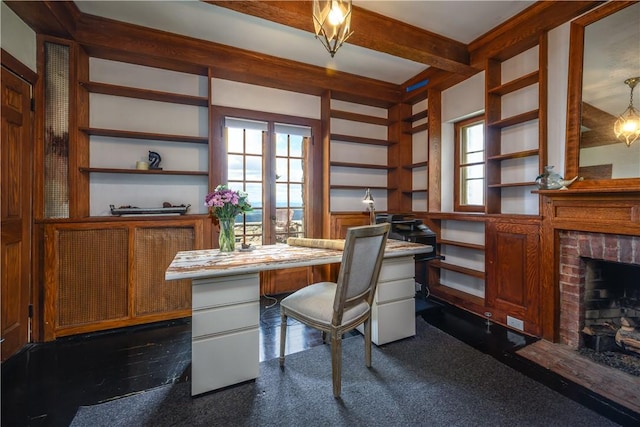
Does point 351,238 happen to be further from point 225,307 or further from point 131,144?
point 131,144

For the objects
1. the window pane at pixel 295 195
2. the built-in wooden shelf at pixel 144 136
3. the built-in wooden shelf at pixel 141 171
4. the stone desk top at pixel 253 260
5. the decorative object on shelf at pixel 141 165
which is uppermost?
the built-in wooden shelf at pixel 144 136

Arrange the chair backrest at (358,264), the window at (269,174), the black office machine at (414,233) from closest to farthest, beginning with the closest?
1. the chair backrest at (358,264)
2. the black office machine at (414,233)
3. the window at (269,174)

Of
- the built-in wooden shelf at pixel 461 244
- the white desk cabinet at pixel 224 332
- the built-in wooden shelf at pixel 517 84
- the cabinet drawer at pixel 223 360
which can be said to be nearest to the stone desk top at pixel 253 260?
the white desk cabinet at pixel 224 332

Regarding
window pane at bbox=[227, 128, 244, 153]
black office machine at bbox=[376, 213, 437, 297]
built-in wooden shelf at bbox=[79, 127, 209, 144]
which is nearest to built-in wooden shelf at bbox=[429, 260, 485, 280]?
black office machine at bbox=[376, 213, 437, 297]

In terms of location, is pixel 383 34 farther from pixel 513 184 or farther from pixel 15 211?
pixel 15 211

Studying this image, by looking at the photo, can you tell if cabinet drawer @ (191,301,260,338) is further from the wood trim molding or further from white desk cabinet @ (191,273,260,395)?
the wood trim molding

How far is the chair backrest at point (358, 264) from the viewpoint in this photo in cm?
159

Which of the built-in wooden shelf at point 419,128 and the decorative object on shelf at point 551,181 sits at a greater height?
the built-in wooden shelf at point 419,128

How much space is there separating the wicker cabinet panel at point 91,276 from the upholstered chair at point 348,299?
1.71 metres

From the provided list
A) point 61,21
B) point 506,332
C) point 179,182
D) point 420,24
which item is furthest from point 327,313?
point 61,21

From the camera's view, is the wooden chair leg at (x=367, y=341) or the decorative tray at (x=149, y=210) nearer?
the wooden chair leg at (x=367, y=341)

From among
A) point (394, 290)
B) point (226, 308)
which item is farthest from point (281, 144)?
point (226, 308)

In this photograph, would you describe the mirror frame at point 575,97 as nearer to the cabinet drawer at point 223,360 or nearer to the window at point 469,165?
the window at point 469,165

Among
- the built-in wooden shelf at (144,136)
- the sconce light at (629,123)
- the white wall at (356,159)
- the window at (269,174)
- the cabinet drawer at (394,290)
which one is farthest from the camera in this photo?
the white wall at (356,159)
